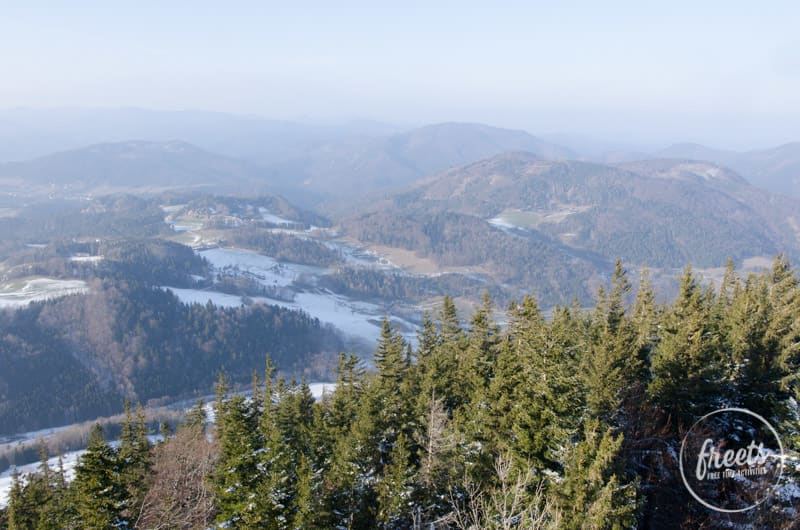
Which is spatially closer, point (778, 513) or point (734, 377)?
point (778, 513)

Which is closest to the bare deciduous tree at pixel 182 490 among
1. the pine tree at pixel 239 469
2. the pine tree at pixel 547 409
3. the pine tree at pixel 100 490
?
the pine tree at pixel 239 469

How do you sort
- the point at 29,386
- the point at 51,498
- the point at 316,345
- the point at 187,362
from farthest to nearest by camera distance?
the point at 316,345, the point at 187,362, the point at 29,386, the point at 51,498

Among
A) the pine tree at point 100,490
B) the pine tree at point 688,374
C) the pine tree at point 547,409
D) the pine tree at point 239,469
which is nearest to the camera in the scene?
the pine tree at point 100,490

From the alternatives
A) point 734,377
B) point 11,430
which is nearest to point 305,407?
point 734,377

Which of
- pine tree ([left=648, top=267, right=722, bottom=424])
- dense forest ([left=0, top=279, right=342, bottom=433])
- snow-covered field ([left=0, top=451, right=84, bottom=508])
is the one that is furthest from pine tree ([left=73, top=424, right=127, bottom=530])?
dense forest ([left=0, top=279, right=342, bottom=433])

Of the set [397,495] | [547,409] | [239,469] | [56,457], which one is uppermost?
[547,409]

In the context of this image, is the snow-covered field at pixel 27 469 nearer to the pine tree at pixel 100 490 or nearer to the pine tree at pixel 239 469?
the pine tree at pixel 239 469

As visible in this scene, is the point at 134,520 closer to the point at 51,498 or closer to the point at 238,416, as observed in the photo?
the point at 238,416

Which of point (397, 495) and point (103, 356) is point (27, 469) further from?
point (397, 495)

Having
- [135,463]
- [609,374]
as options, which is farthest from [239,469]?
[609,374]
